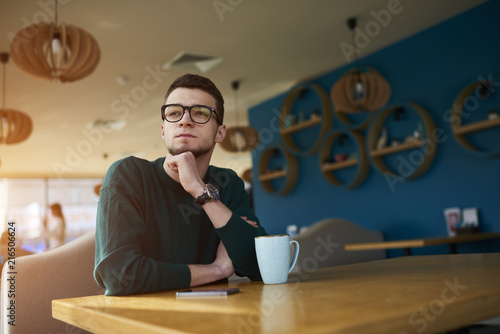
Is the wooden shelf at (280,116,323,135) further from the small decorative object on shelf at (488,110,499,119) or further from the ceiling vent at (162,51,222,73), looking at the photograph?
the small decorative object on shelf at (488,110,499,119)

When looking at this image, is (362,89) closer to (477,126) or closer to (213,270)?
(477,126)

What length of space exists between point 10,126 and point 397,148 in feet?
14.0

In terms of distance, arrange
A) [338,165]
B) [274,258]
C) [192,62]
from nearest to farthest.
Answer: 1. [274,258]
2. [192,62]
3. [338,165]

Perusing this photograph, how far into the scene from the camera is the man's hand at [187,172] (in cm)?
124

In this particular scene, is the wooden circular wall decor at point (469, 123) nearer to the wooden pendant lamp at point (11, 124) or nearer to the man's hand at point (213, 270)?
A: the man's hand at point (213, 270)

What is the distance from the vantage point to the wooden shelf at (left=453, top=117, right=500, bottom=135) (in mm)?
4155

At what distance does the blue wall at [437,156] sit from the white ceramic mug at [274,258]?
3.92 meters

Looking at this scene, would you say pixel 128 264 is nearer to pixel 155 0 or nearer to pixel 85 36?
pixel 85 36

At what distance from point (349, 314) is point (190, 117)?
0.84 metres

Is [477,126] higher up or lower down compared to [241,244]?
higher up

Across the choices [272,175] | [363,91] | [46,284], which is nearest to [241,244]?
[46,284]

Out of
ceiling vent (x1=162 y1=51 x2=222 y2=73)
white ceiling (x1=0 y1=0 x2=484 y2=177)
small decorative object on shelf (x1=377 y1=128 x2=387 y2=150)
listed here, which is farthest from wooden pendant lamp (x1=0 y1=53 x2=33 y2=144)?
small decorative object on shelf (x1=377 y1=128 x2=387 y2=150)

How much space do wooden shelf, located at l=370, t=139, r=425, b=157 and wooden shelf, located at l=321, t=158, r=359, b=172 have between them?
34cm

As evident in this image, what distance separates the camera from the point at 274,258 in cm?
110
